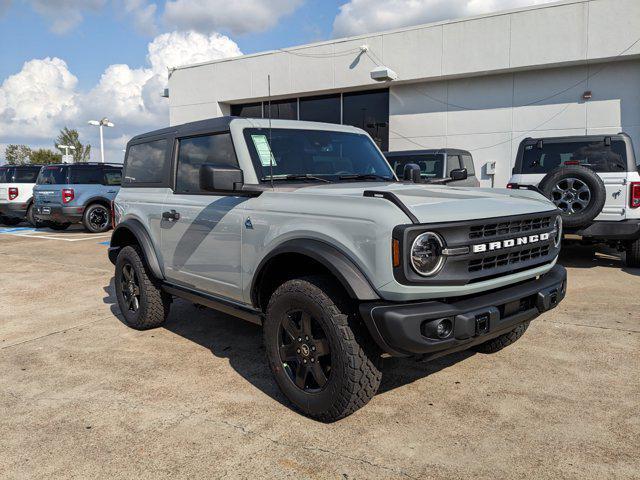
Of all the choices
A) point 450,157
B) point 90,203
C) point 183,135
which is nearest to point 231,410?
point 183,135

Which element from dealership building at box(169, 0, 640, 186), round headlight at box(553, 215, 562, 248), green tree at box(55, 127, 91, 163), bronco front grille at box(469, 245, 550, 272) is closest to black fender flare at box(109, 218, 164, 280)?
bronco front grille at box(469, 245, 550, 272)

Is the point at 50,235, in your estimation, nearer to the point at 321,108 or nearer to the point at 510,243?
the point at 321,108

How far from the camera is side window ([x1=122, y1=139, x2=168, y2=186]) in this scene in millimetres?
4586

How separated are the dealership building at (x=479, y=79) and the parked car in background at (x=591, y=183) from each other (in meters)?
5.74

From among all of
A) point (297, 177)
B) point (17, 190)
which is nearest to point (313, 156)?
point (297, 177)

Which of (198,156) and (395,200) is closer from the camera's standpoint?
(395,200)

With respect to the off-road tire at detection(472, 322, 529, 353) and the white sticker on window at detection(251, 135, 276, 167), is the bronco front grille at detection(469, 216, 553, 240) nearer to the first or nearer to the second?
the off-road tire at detection(472, 322, 529, 353)

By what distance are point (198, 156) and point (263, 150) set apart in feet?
Answer: 2.39

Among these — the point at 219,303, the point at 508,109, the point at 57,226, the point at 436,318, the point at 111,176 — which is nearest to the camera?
the point at 436,318

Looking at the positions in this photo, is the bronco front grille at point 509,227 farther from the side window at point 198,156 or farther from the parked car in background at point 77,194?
the parked car in background at point 77,194

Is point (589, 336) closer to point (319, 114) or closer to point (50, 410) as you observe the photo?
point (50, 410)

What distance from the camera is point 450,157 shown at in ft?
32.7

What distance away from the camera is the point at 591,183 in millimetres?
6512

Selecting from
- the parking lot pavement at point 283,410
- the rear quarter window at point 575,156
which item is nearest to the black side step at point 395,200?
the parking lot pavement at point 283,410
